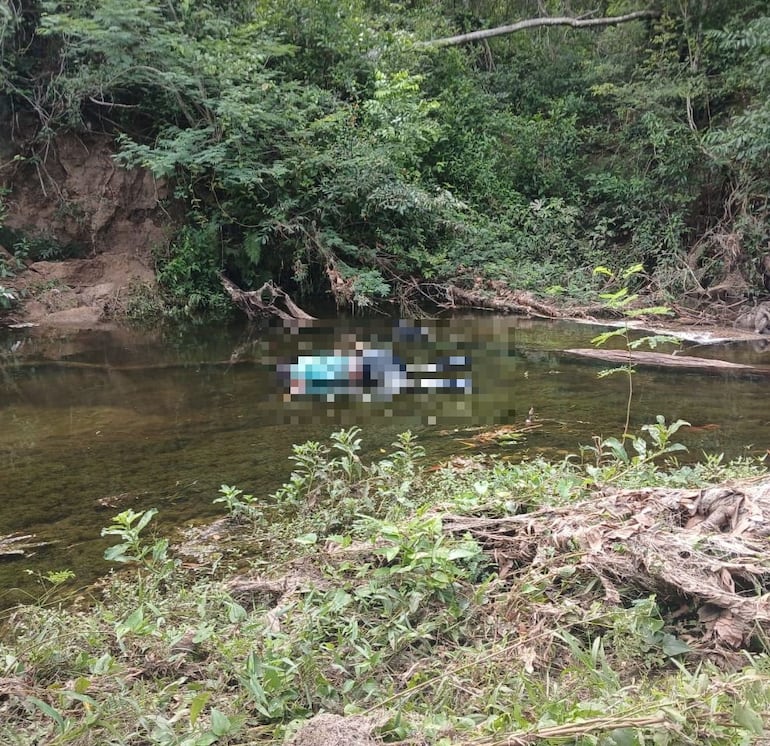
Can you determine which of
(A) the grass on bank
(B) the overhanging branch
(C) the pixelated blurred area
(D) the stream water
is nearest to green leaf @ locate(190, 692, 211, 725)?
(A) the grass on bank

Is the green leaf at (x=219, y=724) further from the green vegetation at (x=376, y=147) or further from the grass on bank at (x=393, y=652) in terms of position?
the green vegetation at (x=376, y=147)

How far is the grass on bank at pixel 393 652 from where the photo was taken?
5.14 feet

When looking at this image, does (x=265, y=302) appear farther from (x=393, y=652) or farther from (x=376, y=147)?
(x=393, y=652)

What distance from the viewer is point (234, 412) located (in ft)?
17.7

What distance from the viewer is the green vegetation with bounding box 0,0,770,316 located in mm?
9352

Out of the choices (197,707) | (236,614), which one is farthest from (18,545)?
(197,707)

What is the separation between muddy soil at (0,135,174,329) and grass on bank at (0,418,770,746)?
833cm

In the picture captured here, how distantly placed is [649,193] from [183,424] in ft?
31.4

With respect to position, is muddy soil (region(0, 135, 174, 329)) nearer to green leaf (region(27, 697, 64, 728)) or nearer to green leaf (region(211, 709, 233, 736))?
green leaf (region(27, 697, 64, 728))

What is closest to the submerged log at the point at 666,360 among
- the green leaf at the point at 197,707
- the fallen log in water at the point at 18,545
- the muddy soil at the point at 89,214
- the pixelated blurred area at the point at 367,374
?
the pixelated blurred area at the point at 367,374

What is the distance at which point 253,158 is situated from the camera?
9.50 m

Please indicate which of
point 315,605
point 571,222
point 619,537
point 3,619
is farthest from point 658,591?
point 571,222

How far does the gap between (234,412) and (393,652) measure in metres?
3.66

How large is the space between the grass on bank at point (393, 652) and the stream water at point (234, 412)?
0.80 m
